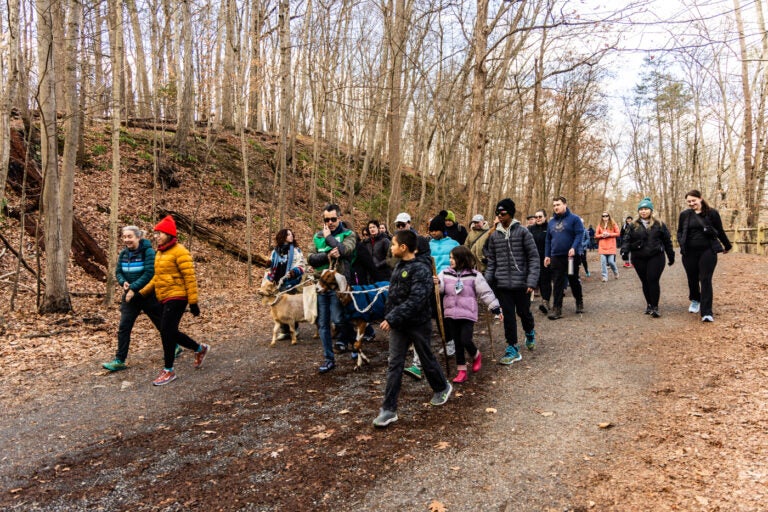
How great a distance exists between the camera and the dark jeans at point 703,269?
7.19 m

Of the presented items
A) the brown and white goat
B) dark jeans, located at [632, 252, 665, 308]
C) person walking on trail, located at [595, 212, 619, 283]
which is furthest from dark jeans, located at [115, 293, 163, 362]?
person walking on trail, located at [595, 212, 619, 283]

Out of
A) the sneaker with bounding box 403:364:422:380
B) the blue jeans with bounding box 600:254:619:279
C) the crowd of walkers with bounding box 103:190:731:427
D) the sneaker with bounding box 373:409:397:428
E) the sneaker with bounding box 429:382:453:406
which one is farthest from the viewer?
the blue jeans with bounding box 600:254:619:279

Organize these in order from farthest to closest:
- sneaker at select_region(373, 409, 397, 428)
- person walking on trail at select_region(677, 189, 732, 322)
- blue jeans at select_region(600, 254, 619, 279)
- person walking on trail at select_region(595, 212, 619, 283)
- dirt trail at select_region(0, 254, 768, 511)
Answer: blue jeans at select_region(600, 254, 619, 279) → person walking on trail at select_region(595, 212, 619, 283) → person walking on trail at select_region(677, 189, 732, 322) → sneaker at select_region(373, 409, 397, 428) → dirt trail at select_region(0, 254, 768, 511)

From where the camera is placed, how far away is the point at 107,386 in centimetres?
607

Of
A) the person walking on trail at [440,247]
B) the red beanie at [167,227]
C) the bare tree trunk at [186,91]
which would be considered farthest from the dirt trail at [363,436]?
the bare tree trunk at [186,91]

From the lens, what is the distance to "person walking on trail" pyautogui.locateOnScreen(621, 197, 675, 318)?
7836 millimetres

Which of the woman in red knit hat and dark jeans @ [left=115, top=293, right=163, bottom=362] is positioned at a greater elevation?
the woman in red knit hat

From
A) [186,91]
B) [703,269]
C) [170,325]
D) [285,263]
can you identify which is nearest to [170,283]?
[170,325]

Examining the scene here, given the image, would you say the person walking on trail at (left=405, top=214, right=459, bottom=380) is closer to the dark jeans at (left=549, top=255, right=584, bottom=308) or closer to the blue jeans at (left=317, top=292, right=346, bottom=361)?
the blue jeans at (left=317, top=292, right=346, bottom=361)

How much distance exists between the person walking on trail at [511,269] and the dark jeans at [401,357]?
1897 mm

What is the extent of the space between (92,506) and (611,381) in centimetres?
510

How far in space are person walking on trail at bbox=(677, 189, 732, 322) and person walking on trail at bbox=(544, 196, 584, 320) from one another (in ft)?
5.13

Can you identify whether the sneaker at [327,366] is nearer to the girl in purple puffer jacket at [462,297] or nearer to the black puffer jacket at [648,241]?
the girl in purple puffer jacket at [462,297]

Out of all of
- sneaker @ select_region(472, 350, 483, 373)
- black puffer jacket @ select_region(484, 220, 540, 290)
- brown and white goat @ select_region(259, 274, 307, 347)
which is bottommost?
sneaker @ select_region(472, 350, 483, 373)
